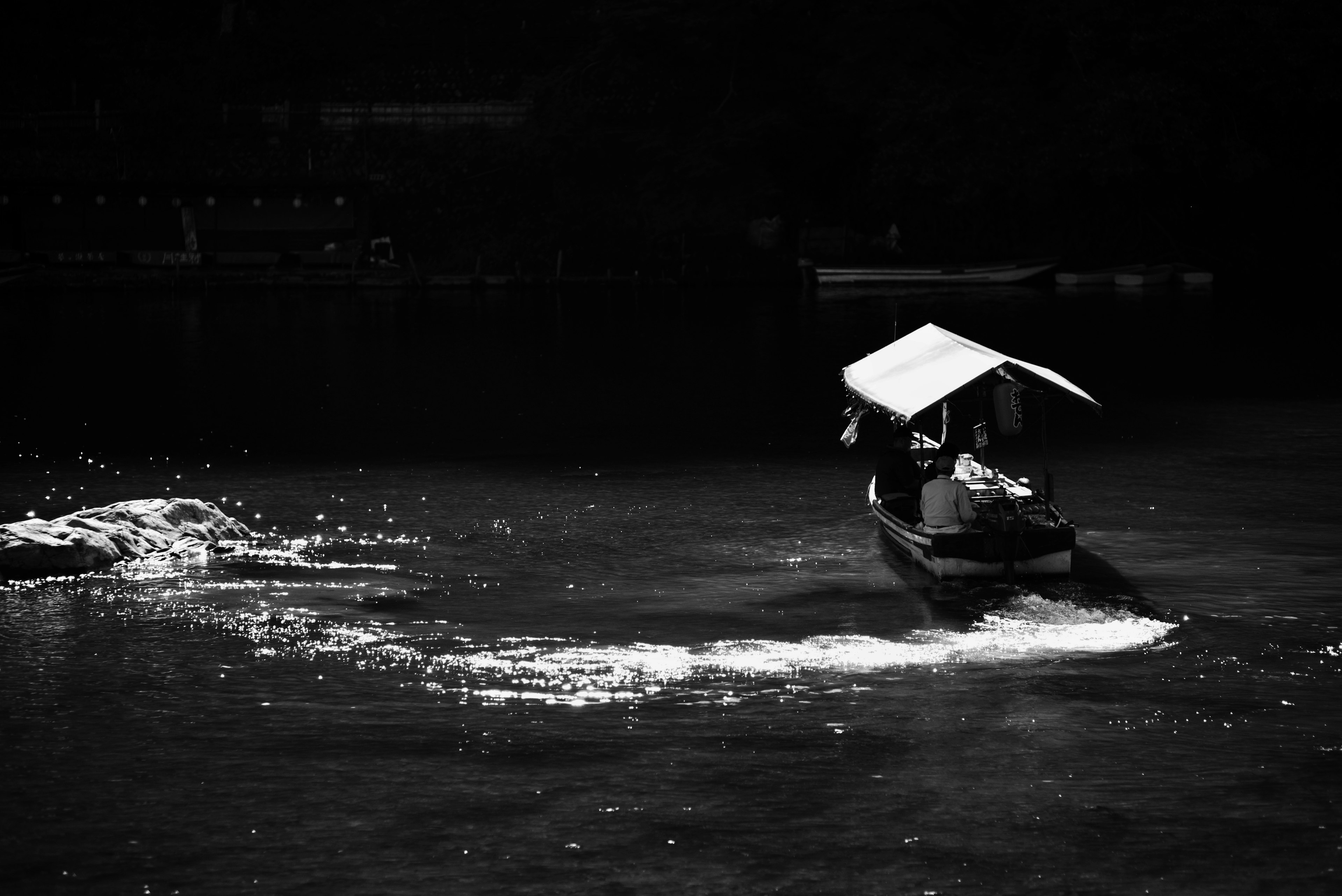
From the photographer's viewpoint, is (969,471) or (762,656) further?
(969,471)

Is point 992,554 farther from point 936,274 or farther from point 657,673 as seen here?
point 936,274

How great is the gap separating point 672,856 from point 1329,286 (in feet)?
203

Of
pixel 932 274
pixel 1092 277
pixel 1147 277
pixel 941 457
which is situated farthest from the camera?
pixel 932 274

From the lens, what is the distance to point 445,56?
81.9m

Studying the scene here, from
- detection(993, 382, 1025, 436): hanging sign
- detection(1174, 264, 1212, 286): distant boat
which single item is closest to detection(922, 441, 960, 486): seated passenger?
detection(993, 382, 1025, 436): hanging sign

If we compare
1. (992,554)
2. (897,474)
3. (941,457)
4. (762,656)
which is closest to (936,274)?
(897,474)

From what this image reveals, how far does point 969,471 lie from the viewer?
23562 mm

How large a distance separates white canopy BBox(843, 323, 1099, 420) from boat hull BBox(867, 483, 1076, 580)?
2.02 m

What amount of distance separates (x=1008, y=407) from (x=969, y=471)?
1.40 metres

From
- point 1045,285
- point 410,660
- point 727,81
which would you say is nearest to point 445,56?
point 727,81

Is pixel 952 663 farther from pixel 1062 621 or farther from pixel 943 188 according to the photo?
pixel 943 188

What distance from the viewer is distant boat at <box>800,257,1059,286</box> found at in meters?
68.9

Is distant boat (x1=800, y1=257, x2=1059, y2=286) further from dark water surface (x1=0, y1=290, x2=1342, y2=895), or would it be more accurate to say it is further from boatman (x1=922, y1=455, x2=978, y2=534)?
boatman (x1=922, y1=455, x2=978, y2=534)

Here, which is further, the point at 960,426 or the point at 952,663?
the point at 960,426
